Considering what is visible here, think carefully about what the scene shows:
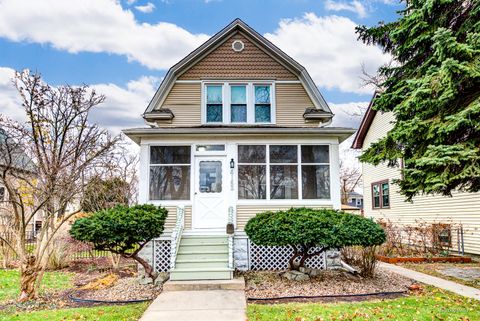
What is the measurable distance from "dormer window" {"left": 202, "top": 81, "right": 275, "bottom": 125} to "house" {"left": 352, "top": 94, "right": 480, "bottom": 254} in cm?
386

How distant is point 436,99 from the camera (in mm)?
7223

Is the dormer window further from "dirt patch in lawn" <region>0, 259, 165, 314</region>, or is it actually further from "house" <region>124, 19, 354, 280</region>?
"dirt patch in lawn" <region>0, 259, 165, 314</region>

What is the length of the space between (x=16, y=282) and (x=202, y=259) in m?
5.31

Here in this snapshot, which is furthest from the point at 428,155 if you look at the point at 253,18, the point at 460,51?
the point at 253,18

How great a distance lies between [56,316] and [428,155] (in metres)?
7.81

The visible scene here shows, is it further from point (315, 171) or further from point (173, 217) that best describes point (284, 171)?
point (173, 217)

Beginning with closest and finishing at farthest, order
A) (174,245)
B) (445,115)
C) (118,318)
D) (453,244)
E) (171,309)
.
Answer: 1. (118,318)
2. (171,309)
3. (445,115)
4. (174,245)
5. (453,244)

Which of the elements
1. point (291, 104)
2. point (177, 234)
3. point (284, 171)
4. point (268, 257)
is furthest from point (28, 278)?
point (291, 104)

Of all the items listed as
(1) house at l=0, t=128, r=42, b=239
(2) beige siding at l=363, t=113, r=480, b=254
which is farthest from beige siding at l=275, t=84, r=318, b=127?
(1) house at l=0, t=128, r=42, b=239

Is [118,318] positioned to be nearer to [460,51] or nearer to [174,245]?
[174,245]

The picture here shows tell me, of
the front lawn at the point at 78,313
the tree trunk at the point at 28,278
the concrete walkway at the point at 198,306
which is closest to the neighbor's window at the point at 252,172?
the concrete walkway at the point at 198,306

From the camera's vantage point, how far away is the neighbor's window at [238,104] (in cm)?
1123

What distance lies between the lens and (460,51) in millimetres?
6855

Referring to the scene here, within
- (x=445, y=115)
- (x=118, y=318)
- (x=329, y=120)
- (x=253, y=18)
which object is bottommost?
(x=118, y=318)
